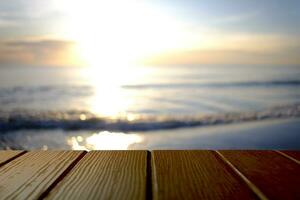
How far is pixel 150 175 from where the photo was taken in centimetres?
122

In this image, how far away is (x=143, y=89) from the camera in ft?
59.9

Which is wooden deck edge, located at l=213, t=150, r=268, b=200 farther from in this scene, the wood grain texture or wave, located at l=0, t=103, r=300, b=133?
wave, located at l=0, t=103, r=300, b=133

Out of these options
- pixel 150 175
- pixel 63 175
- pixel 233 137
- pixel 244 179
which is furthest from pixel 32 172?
pixel 233 137

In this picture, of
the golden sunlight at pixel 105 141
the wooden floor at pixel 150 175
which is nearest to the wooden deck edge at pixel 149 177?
the wooden floor at pixel 150 175

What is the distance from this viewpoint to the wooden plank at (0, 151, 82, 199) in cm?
106

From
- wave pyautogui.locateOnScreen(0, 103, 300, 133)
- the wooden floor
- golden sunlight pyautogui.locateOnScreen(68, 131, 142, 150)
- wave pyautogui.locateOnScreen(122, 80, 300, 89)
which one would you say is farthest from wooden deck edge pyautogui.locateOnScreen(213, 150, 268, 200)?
wave pyautogui.locateOnScreen(122, 80, 300, 89)

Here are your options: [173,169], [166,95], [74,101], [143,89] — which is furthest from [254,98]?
[173,169]

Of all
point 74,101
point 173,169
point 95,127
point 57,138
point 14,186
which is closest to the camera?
point 14,186

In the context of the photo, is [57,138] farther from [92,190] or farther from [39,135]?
[92,190]

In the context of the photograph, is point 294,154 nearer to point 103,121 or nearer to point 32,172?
point 32,172

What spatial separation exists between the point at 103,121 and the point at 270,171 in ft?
30.8

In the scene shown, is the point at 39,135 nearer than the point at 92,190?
No

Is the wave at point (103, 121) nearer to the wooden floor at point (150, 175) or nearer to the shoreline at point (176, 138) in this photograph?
the shoreline at point (176, 138)

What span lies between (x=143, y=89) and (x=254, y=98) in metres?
5.38
